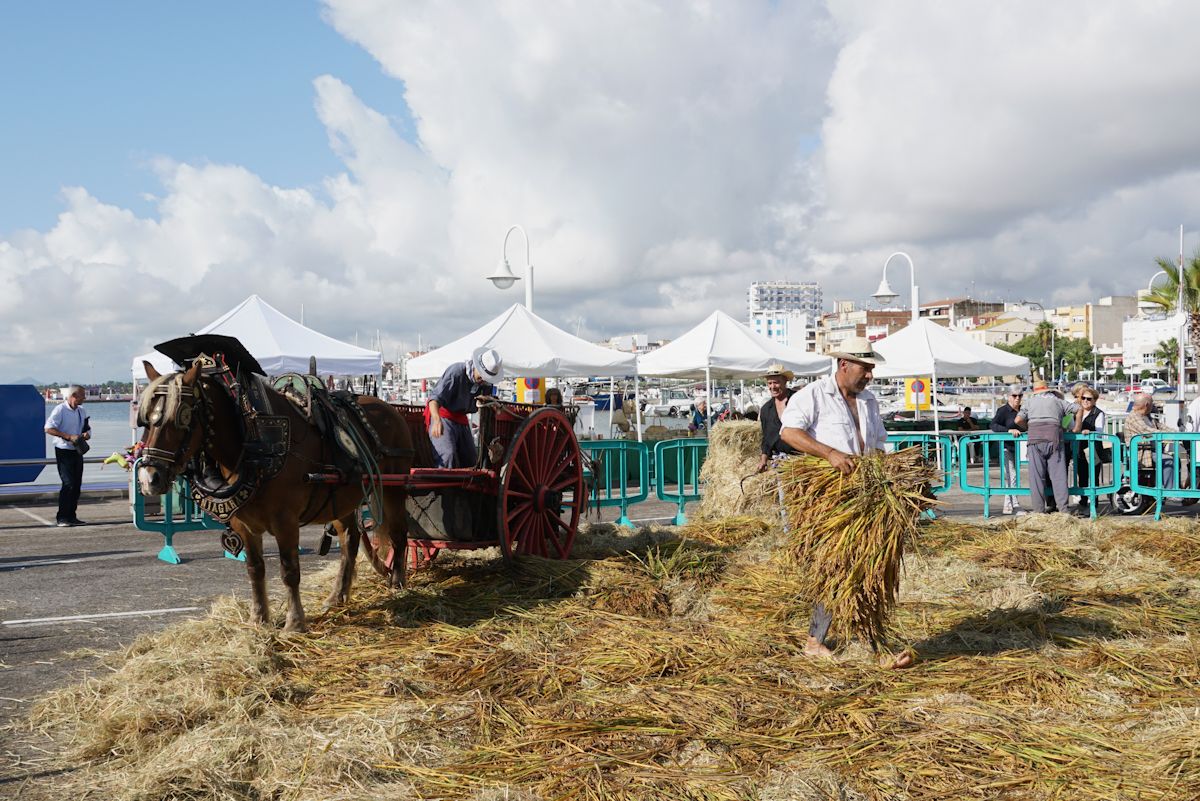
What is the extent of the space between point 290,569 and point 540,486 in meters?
2.37

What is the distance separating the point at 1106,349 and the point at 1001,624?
163 metres

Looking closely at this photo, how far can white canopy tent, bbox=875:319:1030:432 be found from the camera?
789 inches

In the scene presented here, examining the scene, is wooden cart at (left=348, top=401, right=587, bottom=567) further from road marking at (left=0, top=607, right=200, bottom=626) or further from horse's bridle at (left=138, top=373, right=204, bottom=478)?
road marking at (left=0, top=607, right=200, bottom=626)

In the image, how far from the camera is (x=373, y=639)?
6.06 metres

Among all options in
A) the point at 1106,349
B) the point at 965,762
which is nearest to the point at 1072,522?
the point at 965,762

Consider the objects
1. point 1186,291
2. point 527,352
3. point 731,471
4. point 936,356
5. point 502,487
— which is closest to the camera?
point 502,487

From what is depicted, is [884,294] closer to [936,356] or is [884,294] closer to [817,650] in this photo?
[936,356]

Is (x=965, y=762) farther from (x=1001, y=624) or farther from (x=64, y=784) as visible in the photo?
(x=64, y=784)

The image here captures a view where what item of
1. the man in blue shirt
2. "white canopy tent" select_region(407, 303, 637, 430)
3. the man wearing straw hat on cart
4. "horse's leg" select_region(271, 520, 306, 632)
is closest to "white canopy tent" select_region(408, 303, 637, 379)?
"white canopy tent" select_region(407, 303, 637, 430)

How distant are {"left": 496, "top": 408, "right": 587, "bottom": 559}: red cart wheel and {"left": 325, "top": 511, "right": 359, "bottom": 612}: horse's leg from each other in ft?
3.52

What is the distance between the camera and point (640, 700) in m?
4.85

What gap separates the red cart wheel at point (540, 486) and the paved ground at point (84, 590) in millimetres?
1924

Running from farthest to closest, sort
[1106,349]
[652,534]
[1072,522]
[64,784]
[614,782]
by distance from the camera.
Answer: [1106,349], [1072,522], [652,534], [64,784], [614,782]

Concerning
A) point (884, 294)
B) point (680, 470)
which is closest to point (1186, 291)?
point (884, 294)
